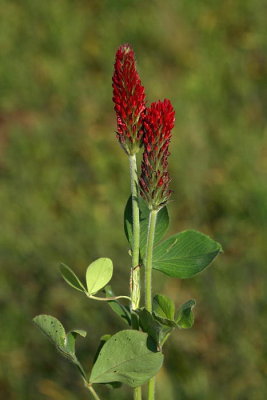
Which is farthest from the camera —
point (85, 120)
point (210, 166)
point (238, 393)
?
point (85, 120)

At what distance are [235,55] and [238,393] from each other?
8.80 ft

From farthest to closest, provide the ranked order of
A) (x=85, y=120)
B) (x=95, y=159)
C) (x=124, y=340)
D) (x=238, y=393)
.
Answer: (x=85, y=120)
(x=95, y=159)
(x=238, y=393)
(x=124, y=340)

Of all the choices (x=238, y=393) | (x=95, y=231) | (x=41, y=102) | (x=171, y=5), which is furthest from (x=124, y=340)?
(x=171, y=5)

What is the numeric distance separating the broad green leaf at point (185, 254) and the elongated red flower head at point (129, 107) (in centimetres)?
18

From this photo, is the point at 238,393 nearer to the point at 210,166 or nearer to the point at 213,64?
the point at 210,166

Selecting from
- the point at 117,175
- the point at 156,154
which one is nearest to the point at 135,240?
the point at 156,154

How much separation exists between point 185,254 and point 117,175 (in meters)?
3.20

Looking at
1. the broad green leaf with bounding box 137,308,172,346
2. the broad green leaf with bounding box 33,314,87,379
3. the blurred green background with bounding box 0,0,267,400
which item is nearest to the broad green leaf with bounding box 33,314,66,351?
the broad green leaf with bounding box 33,314,87,379

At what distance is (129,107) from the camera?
0.94 meters

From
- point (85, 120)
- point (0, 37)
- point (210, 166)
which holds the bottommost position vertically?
point (210, 166)

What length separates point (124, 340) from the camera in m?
0.94

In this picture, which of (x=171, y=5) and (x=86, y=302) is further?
(x=171, y=5)

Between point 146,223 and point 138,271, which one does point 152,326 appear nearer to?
point 138,271

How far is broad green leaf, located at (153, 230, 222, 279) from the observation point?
39.9 inches
